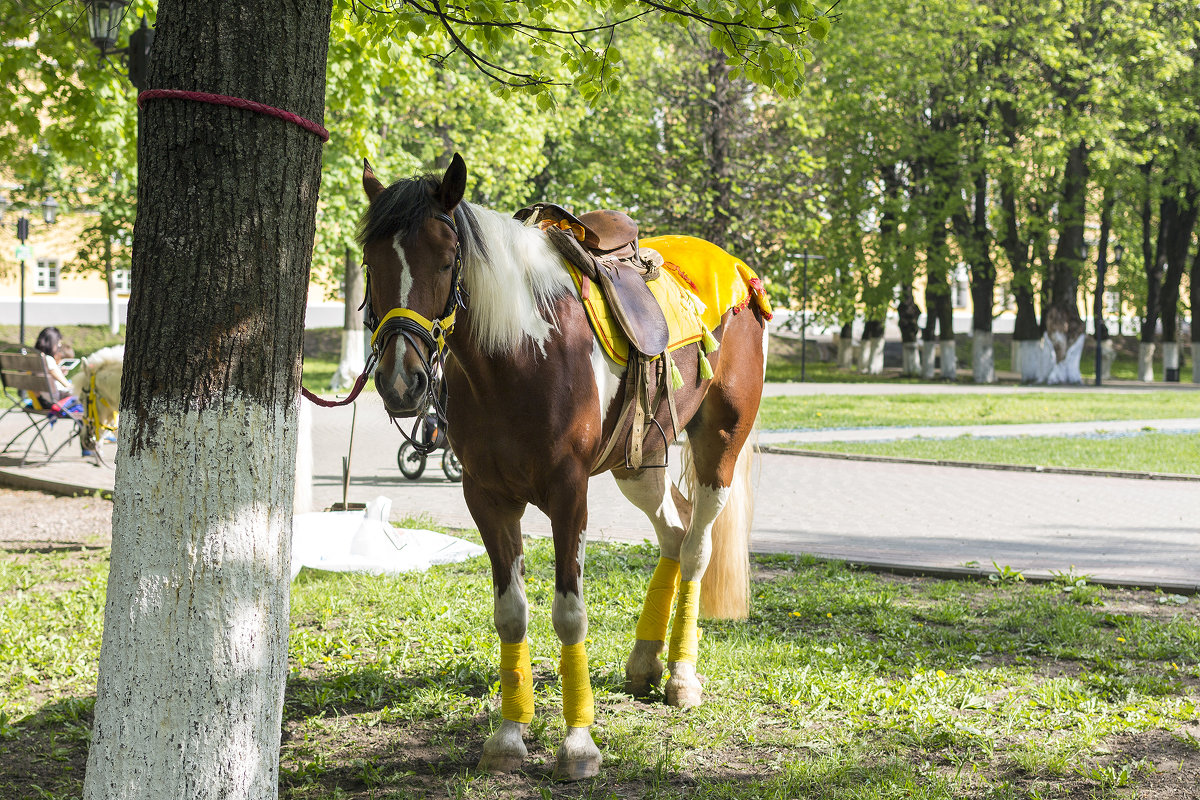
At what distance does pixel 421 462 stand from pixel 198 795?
29.8 ft

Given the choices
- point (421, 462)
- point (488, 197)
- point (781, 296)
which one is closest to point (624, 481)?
point (421, 462)

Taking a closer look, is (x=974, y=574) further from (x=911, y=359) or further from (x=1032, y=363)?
(x=911, y=359)

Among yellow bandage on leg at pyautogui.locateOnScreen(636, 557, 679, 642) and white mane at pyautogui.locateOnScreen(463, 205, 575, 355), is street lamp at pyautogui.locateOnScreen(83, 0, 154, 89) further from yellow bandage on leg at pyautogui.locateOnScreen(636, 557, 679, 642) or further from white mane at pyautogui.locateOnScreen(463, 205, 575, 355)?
yellow bandage on leg at pyautogui.locateOnScreen(636, 557, 679, 642)

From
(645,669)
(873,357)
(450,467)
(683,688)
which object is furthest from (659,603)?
(873,357)

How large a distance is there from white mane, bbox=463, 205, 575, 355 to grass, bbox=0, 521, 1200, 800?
1.59 m

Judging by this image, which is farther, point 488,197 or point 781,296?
point 781,296

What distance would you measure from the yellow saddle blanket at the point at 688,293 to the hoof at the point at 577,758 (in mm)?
1430

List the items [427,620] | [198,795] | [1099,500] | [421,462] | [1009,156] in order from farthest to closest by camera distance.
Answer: [1009,156] → [421,462] → [1099,500] → [427,620] → [198,795]

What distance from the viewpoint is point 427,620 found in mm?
5578

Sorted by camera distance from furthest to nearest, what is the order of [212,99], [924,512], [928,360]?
1. [928,360]
2. [924,512]
3. [212,99]

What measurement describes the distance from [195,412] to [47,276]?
2005 inches

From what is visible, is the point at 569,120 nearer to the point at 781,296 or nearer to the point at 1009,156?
the point at 781,296

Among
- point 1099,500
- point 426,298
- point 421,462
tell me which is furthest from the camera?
point 421,462

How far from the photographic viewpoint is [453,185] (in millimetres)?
3283
